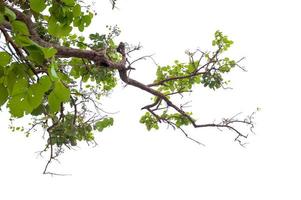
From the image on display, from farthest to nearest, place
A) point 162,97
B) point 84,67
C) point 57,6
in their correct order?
1. point 162,97
2. point 84,67
3. point 57,6

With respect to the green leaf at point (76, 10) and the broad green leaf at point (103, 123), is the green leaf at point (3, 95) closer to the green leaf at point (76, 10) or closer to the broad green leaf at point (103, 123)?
the green leaf at point (76, 10)

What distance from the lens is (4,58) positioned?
2.39 feet

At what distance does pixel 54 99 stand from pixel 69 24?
42cm

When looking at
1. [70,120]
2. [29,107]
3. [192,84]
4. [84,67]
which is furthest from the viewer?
[192,84]

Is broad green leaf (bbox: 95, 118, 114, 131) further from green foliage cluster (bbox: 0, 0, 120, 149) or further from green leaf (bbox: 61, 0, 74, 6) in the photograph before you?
green leaf (bbox: 61, 0, 74, 6)

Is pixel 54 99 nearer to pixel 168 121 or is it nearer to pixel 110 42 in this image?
pixel 110 42

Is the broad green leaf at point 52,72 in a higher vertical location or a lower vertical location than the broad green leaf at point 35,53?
lower

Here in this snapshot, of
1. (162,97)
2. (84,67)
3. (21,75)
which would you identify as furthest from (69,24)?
(162,97)

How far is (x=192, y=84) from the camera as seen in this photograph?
5.03m

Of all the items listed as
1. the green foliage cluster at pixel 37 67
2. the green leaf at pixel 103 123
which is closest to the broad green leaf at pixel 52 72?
the green foliage cluster at pixel 37 67

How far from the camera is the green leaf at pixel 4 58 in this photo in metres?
0.72

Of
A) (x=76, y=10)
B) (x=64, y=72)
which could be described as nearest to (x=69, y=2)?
(x=76, y=10)

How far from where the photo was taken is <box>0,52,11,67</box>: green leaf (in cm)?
72

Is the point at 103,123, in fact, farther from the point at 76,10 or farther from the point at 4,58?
the point at 4,58
